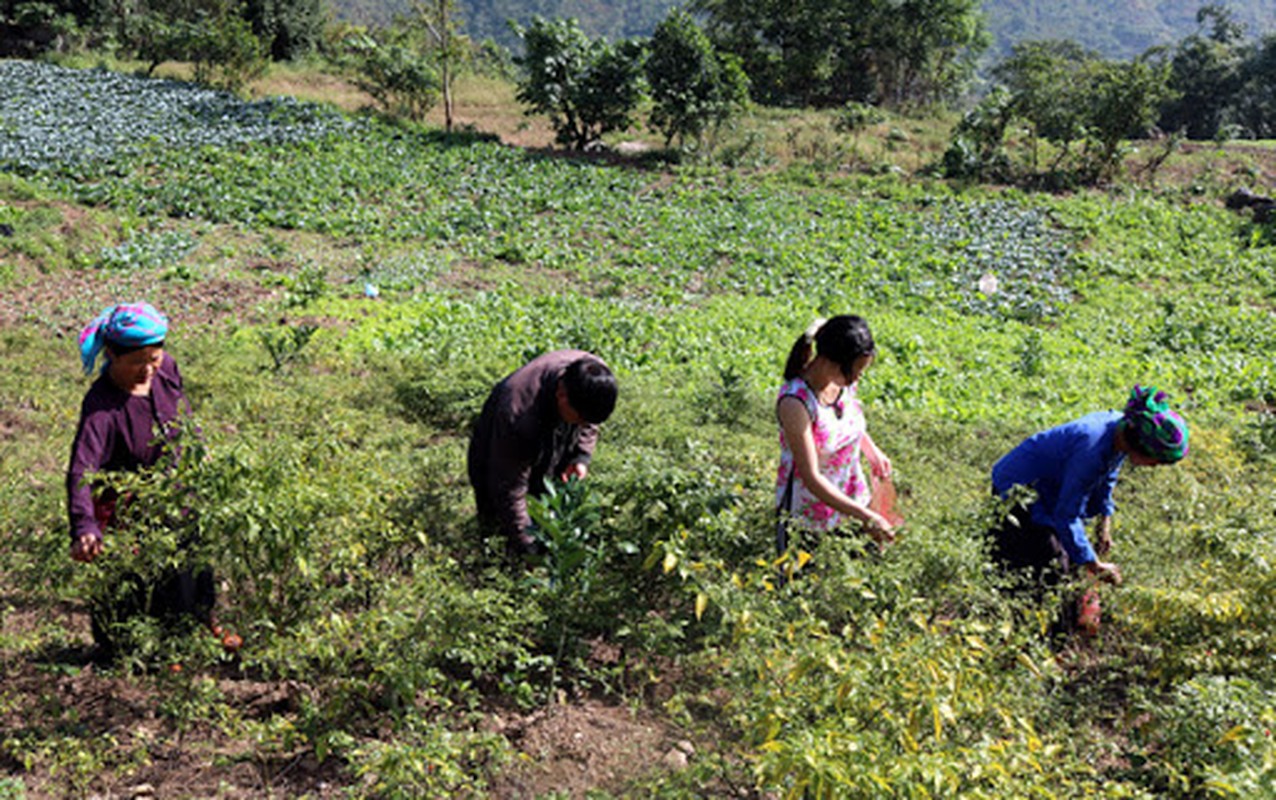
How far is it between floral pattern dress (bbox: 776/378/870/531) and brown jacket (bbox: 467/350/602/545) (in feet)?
2.74

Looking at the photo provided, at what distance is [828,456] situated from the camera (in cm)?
336

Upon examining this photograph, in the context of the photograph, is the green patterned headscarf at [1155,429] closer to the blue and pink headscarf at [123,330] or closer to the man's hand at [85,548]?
the blue and pink headscarf at [123,330]

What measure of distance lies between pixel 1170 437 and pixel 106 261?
10.5 meters

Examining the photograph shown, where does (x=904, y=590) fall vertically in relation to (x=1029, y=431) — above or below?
above

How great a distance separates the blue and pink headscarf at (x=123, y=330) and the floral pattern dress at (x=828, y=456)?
7.24 ft

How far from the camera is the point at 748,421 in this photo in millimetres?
6816

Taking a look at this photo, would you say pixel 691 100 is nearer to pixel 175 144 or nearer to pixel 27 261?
pixel 175 144

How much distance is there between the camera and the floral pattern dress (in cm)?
327

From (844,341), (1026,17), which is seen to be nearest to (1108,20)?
(1026,17)

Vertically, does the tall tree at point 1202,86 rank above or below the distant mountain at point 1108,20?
below

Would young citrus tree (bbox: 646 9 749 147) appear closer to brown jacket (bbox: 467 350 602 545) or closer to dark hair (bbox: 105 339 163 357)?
brown jacket (bbox: 467 350 602 545)

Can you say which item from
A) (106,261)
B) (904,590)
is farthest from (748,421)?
(106,261)

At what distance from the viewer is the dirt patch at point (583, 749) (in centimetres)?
275

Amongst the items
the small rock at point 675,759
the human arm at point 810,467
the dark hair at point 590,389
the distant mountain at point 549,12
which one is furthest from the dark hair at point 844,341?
the distant mountain at point 549,12
